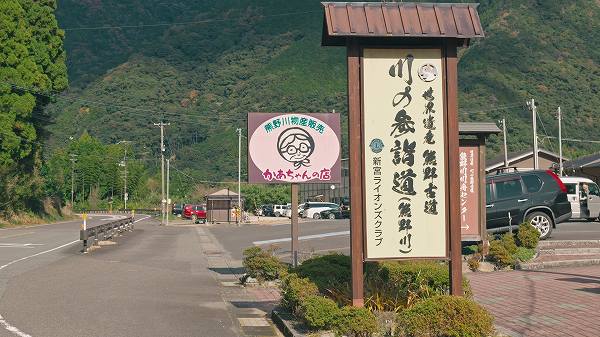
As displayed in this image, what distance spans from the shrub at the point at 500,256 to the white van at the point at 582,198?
1613 cm

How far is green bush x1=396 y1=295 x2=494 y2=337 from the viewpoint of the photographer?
8172 mm

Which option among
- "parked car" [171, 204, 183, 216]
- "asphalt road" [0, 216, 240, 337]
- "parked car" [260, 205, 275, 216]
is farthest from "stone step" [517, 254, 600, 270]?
"parked car" [171, 204, 183, 216]

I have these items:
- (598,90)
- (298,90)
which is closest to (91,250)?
(598,90)

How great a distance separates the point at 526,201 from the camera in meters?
22.5

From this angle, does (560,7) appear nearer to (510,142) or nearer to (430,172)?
(510,142)

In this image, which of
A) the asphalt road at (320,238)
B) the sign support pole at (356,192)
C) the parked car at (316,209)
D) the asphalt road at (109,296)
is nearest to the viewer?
the sign support pole at (356,192)

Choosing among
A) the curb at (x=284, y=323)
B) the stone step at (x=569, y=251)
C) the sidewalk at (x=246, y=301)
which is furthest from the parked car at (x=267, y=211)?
the curb at (x=284, y=323)

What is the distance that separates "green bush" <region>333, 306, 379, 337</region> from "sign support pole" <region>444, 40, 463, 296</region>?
48.1 inches

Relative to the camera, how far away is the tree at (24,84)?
165 ft

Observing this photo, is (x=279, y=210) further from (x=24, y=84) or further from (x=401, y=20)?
(x=401, y=20)

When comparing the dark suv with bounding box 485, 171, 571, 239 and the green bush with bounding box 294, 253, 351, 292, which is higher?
the dark suv with bounding box 485, 171, 571, 239

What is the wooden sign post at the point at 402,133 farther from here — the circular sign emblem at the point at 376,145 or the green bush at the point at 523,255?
the green bush at the point at 523,255

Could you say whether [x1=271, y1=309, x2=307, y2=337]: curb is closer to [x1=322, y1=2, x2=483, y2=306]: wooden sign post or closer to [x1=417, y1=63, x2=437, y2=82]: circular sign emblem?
[x1=322, y1=2, x2=483, y2=306]: wooden sign post

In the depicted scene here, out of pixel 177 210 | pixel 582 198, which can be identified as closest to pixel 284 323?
pixel 582 198
